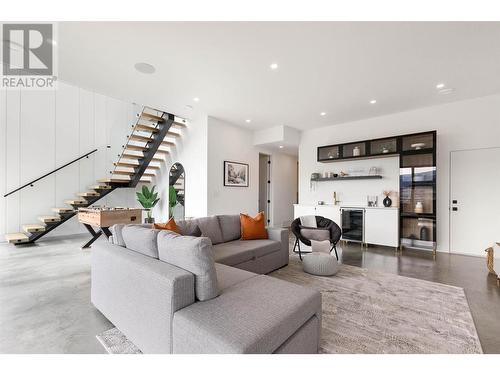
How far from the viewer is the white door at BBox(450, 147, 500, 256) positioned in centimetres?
415

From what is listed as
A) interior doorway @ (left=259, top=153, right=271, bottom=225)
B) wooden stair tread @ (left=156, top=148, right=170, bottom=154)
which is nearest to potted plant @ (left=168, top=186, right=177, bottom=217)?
wooden stair tread @ (left=156, top=148, right=170, bottom=154)

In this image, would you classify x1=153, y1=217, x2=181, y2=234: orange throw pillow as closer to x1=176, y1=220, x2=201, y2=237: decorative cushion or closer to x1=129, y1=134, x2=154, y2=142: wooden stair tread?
x1=176, y1=220, x2=201, y2=237: decorative cushion

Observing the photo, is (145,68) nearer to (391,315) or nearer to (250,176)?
(250,176)

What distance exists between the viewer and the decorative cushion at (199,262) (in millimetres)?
1521

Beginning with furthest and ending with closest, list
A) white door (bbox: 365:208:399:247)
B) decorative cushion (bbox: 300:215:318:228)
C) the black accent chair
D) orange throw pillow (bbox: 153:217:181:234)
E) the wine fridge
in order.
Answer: the wine fridge → white door (bbox: 365:208:399:247) → decorative cushion (bbox: 300:215:318:228) → the black accent chair → orange throw pillow (bbox: 153:217:181:234)

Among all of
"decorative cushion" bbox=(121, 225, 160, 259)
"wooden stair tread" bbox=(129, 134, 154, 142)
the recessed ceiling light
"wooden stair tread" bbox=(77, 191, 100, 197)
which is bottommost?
"decorative cushion" bbox=(121, 225, 160, 259)

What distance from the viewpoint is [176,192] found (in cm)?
636

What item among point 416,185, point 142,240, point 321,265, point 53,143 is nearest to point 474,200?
point 416,185

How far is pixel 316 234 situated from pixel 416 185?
2505 millimetres

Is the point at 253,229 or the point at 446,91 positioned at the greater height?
the point at 446,91

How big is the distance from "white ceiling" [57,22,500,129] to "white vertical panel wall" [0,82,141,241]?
244 centimetres

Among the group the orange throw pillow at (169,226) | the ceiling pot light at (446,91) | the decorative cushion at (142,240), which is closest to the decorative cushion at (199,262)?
the decorative cushion at (142,240)

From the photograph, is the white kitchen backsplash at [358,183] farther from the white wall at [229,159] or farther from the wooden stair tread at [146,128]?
the wooden stair tread at [146,128]
